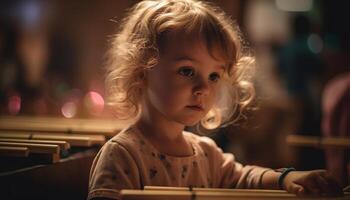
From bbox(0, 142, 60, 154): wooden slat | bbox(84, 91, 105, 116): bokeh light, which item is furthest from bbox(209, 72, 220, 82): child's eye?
bbox(84, 91, 105, 116): bokeh light

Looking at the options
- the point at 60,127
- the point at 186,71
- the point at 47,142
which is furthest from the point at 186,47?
the point at 60,127

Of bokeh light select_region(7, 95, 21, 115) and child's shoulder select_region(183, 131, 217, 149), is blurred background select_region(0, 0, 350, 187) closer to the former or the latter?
bokeh light select_region(7, 95, 21, 115)

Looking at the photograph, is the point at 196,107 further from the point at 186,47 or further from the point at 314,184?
the point at 314,184

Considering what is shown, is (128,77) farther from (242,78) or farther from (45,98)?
(45,98)

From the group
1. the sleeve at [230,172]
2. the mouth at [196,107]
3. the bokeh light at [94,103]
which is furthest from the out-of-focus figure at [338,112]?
the bokeh light at [94,103]

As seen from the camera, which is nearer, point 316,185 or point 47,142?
point 316,185

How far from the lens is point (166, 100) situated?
4.15 ft

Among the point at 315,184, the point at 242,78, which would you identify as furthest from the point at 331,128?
the point at 315,184

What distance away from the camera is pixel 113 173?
3.72 ft

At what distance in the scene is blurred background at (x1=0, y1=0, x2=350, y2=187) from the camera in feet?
14.1

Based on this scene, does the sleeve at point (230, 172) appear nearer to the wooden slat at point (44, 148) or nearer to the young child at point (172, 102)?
the young child at point (172, 102)

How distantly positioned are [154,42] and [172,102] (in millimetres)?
172

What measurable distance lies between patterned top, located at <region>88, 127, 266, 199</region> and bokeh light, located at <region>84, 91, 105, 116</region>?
94.5 inches

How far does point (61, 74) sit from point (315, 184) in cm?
439
